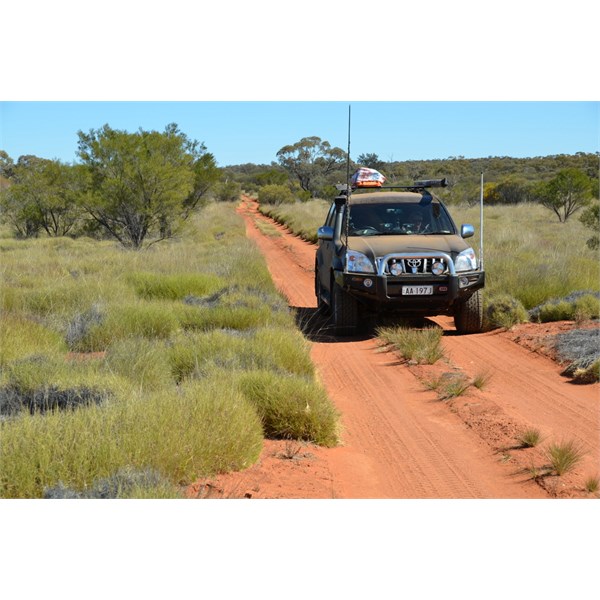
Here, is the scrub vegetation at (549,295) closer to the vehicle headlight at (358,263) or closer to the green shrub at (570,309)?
A: the green shrub at (570,309)

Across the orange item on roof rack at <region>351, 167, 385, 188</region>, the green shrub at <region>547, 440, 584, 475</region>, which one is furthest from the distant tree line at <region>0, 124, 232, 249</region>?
the green shrub at <region>547, 440, 584, 475</region>

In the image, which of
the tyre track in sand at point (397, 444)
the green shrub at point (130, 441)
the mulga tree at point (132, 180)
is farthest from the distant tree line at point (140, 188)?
the green shrub at point (130, 441)

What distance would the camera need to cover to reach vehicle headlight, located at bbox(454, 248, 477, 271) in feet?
34.7

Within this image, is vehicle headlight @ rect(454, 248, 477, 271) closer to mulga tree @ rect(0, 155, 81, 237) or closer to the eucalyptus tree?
mulga tree @ rect(0, 155, 81, 237)

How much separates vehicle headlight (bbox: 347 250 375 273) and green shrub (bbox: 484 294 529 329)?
229 cm

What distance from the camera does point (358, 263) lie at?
10641 millimetres

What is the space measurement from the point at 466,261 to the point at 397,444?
4.74 metres

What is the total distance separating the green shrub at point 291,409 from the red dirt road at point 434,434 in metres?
0.17

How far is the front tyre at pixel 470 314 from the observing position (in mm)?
11039

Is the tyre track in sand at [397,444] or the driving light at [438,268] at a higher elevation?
the driving light at [438,268]

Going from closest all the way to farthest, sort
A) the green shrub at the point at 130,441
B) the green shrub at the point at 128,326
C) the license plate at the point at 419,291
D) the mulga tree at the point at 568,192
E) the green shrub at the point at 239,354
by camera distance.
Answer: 1. the green shrub at the point at 130,441
2. the green shrub at the point at 239,354
3. the green shrub at the point at 128,326
4. the license plate at the point at 419,291
5. the mulga tree at the point at 568,192

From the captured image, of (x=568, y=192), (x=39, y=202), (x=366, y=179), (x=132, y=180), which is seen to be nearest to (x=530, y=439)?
(x=366, y=179)

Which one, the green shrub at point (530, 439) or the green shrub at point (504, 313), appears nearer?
the green shrub at point (530, 439)

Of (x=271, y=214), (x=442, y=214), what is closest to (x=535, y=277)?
(x=442, y=214)
